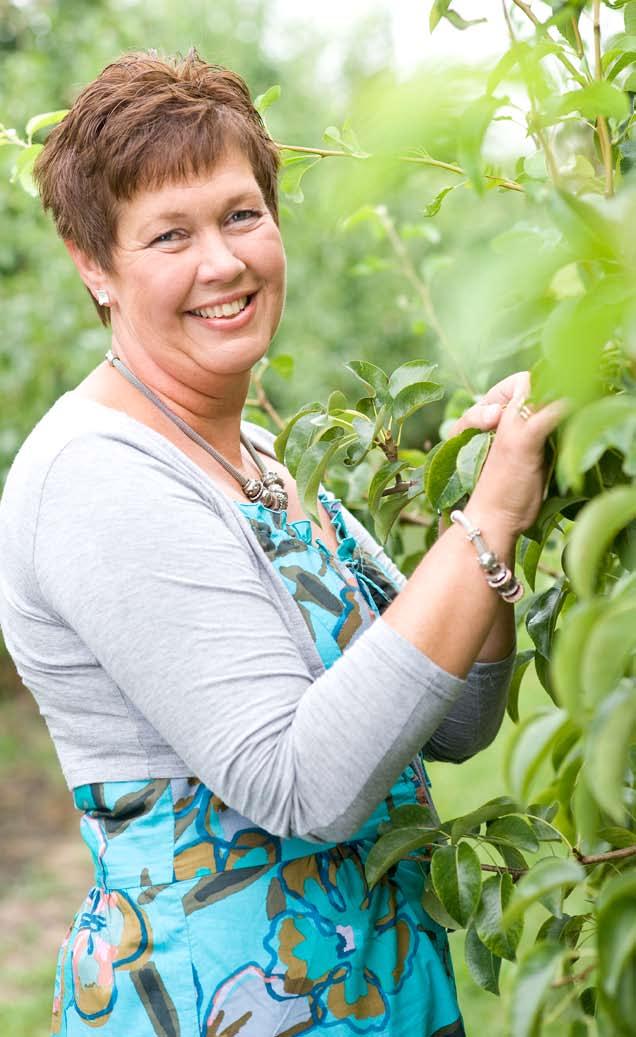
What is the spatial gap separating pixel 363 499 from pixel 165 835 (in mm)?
817

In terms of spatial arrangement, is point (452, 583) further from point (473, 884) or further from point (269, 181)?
point (269, 181)

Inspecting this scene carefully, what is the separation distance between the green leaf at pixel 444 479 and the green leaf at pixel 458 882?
1.26 ft

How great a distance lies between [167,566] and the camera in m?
1.35

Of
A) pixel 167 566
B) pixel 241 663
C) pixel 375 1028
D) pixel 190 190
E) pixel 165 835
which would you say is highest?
pixel 190 190

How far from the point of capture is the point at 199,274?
1.61m

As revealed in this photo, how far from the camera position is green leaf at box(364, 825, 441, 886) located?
1455 mm

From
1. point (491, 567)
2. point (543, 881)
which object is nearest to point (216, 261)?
point (491, 567)

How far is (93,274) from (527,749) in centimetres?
108

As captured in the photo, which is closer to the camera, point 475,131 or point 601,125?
point 475,131

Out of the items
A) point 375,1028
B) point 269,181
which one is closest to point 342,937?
point 375,1028

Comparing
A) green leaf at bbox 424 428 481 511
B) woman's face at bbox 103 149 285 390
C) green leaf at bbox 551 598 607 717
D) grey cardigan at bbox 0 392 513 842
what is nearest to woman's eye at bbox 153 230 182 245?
woman's face at bbox 103 149 285 390

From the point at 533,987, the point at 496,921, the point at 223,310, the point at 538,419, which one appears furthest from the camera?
the point at 223,310

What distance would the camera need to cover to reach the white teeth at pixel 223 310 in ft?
5.42

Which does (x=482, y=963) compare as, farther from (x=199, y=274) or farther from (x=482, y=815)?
(x=199, y=274)
